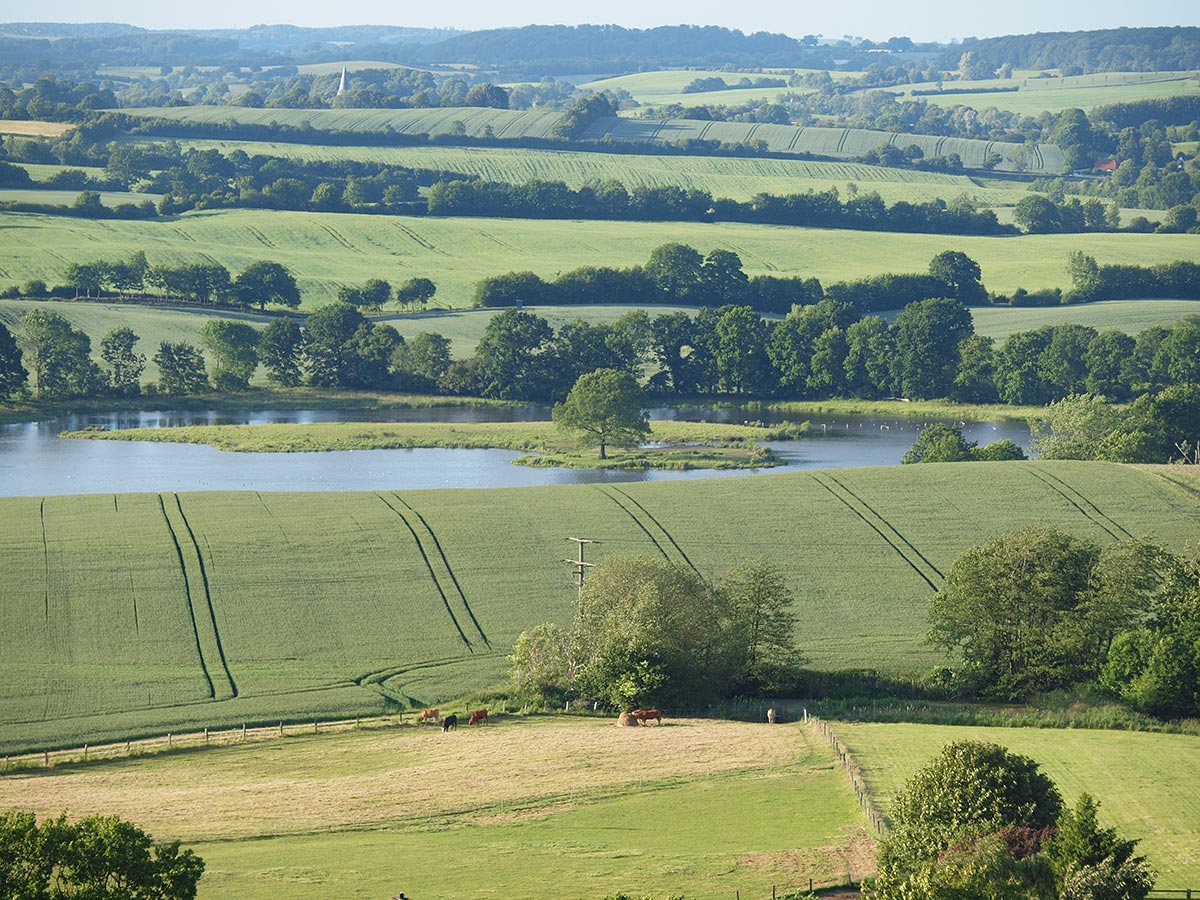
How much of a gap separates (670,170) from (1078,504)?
124 m

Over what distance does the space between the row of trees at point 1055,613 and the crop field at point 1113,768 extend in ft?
16.8

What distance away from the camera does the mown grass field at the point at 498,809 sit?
106 ft

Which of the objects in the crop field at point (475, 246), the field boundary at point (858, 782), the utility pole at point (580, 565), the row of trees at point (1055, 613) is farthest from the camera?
the crop field at point (475, 246)

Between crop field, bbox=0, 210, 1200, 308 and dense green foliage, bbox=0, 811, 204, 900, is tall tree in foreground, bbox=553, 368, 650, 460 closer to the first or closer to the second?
crop field, bbox=0, 210, 1200, 308

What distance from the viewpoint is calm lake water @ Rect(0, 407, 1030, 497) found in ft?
268

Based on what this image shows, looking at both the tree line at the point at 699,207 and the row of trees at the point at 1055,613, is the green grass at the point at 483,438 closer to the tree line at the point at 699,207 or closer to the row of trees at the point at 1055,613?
the row of trees at the point at 1055,613

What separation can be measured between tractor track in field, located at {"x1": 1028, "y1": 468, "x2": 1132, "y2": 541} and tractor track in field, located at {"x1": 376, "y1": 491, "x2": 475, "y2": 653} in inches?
1008

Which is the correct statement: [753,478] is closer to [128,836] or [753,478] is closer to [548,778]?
[548,778]

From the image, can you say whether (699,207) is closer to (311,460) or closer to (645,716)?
(311,460)

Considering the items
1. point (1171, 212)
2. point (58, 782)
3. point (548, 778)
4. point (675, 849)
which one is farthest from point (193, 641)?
point (1171, 212)

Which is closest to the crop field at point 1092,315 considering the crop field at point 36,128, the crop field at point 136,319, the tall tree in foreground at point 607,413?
the tall tree in foreground at point 607,413

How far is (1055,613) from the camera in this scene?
2037 inches

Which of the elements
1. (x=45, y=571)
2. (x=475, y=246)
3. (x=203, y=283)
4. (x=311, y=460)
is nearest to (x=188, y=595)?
(x=45, y=571)

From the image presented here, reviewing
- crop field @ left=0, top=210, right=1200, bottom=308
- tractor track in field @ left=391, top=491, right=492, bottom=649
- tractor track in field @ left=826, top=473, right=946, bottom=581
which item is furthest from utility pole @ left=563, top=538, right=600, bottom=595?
crop field @ left=0, top=210, right=1200, bottom=308
